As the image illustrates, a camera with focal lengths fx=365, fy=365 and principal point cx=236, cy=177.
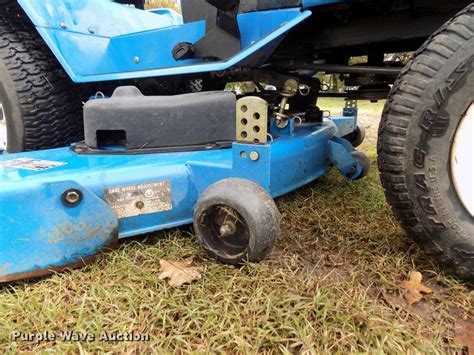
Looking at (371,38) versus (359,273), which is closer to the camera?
(359,273)

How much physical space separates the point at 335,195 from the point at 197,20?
1.24 m

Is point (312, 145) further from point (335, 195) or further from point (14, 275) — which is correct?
point (14, 275)

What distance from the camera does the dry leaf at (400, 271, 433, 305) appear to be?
3.40 ft

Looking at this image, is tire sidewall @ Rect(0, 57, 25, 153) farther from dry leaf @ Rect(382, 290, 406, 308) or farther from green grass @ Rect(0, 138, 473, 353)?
dry leaf @ Rect(382, 290, 406, 308)

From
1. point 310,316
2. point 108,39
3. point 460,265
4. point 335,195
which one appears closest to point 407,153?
point 460,265

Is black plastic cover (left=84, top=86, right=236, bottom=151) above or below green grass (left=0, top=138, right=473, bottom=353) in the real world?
above

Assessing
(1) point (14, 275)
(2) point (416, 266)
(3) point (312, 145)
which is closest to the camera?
(1) point (14, 275)

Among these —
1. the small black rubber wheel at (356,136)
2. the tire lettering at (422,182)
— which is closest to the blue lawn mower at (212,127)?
the tire lettering at (422,182)

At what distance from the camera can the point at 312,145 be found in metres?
1.78

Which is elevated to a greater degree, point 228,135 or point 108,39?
point 108,39

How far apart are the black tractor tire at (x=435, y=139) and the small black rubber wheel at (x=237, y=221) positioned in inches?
16.3

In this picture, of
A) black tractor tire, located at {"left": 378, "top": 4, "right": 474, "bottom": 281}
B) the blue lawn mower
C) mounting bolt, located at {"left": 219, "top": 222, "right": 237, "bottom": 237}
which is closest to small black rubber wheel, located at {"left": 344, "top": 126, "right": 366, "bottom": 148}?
the blue lawn mower

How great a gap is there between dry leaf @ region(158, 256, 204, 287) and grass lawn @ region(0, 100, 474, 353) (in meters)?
0.02

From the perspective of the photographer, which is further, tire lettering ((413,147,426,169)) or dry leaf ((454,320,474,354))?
tire lettering ((413,147,426,169))
